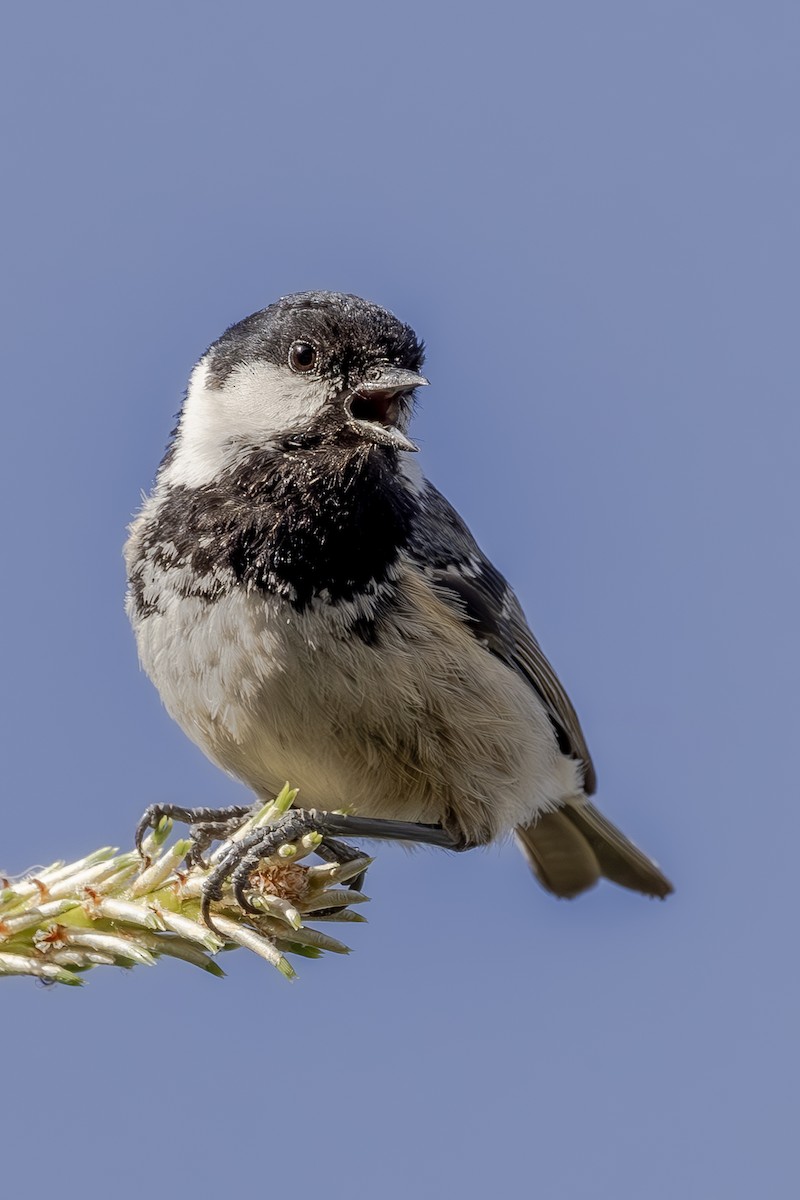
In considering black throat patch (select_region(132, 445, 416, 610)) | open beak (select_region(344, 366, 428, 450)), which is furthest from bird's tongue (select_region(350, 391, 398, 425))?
black throat patch (select_region(132, 445, 416, 610))

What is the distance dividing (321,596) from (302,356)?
703 mm

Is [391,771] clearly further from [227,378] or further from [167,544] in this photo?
[227,378]

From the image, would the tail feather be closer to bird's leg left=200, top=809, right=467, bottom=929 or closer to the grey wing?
the grey wing

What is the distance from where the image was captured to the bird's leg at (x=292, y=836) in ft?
8.20

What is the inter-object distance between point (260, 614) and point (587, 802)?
212 centimetres

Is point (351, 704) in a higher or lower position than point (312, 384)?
lower

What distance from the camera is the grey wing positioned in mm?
3967

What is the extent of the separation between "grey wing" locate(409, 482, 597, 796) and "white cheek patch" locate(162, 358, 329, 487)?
55 centimetres

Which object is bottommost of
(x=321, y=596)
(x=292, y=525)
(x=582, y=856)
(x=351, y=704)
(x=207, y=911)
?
(x=207, y=911)

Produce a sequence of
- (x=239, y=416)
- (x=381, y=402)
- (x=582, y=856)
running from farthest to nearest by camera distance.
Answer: (x=582, y=856) → (x=239, y=416) → (x=381, y=402)

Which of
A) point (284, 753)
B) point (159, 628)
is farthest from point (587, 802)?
point (159, 628)

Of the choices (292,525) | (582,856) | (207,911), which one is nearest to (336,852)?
(207,911)

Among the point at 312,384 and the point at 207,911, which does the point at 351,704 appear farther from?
the point at 207,911

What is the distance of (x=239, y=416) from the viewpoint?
3.73 m
